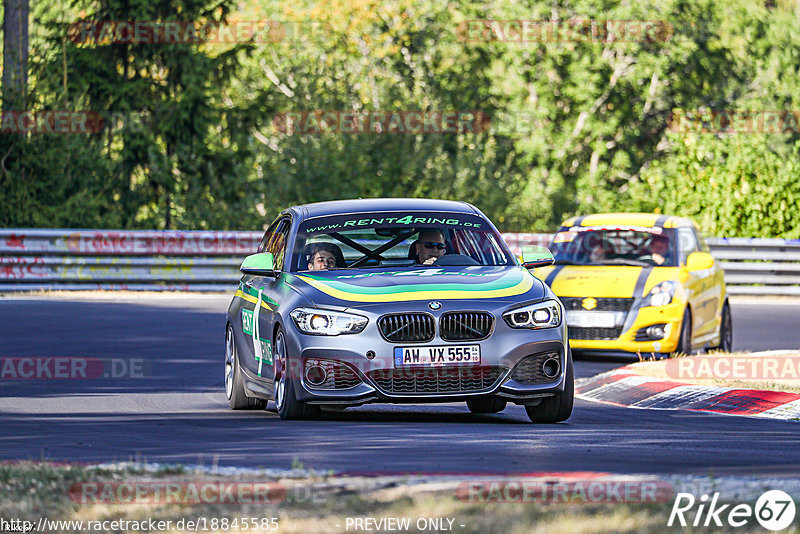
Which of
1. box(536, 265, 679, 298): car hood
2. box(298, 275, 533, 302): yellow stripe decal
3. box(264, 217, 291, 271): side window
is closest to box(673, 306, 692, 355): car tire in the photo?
box(536, 265, 679, 298): car hood

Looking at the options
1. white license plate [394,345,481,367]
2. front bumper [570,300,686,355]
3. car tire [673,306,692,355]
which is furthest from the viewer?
car tire [673,306,692,355]

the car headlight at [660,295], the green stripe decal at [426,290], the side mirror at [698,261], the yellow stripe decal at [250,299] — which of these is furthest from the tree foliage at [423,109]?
the green stripe decal at [426,290]

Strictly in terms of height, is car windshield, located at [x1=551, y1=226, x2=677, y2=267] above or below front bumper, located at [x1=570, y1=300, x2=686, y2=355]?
above

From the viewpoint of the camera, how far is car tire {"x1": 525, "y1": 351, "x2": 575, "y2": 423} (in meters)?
11.1

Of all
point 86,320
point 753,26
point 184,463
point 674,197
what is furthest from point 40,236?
point 753,26

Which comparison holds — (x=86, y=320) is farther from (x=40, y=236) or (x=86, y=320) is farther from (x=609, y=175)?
(x=609, y=175)

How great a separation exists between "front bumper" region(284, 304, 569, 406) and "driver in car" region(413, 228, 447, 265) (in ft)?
4.32

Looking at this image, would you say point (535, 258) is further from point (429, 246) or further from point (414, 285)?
point (414, 285)

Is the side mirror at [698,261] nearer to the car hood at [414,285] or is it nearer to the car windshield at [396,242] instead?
the car windshield at [396,242]

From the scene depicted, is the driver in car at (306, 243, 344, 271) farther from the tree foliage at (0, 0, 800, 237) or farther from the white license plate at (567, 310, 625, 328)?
the tree foliage at (0, 0, 800, 237)

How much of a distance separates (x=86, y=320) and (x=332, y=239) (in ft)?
33.8

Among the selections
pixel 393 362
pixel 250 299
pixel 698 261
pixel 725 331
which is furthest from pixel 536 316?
pixel 725 331

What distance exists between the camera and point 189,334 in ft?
66.4

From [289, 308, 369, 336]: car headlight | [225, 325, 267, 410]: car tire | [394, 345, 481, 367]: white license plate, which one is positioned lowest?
[225, 325, 267, 410]: car tire
